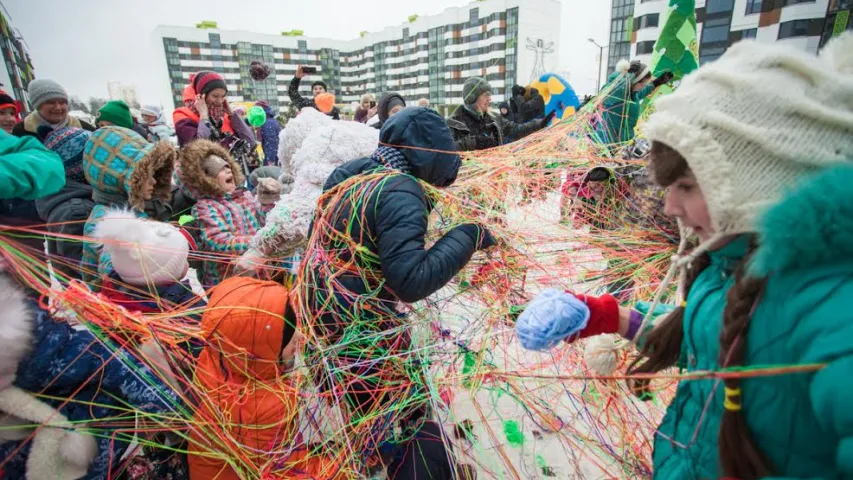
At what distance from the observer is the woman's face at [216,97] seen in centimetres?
420

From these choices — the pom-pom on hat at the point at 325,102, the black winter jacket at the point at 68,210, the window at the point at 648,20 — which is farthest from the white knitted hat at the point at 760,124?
the window at the point at 648,20

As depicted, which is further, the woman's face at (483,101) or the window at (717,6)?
the window at (717,6)

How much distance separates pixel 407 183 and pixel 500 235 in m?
0.63

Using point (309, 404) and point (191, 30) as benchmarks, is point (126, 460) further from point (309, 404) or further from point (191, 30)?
point (191, 30)

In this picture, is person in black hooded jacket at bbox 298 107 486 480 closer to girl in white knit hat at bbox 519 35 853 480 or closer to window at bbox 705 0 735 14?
girl in white knit hat at bbox 519 35 853 480

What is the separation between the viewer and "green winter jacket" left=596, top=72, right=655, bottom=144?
3328 mm

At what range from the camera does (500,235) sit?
6.22ft

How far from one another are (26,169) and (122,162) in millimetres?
564

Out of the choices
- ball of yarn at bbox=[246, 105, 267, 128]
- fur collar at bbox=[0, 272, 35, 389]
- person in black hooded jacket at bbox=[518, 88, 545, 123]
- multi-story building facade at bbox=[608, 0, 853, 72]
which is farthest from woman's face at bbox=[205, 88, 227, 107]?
multi-story building facade at bbox=[608, 0, 853, 72]

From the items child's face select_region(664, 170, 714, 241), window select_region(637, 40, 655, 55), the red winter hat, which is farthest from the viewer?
window select_region(637, 40, 655, 55)

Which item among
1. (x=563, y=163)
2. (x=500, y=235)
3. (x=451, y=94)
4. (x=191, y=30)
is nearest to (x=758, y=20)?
(x=563, y=163)

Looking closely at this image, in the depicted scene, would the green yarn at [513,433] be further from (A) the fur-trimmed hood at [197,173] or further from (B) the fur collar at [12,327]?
(A) the fur-trimmed hood at [197,173]

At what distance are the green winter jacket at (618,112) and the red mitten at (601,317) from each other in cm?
252

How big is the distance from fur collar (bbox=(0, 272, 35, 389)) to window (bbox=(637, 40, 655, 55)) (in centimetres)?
2976
